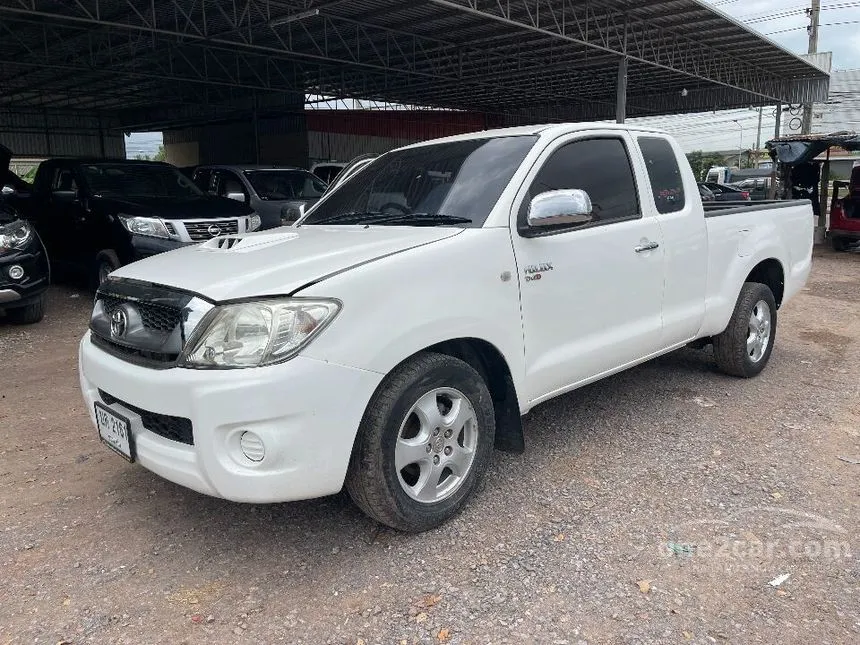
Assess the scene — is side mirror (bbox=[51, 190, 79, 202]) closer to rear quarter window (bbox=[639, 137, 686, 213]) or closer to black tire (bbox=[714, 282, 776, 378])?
rear quarter window (bbox=[639, 137, 686, 213])

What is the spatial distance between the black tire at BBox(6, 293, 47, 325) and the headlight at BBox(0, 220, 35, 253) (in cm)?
66

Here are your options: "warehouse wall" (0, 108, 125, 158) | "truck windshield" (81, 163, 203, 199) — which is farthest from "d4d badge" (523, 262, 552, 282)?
"warehouse wall" (0, 108, 125, 158)

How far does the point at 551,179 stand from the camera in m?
3.65

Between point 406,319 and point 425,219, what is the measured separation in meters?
0.82

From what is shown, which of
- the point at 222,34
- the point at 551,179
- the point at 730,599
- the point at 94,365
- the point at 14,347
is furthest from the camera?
the point at 222,34

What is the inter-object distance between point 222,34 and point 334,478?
13.9 metres

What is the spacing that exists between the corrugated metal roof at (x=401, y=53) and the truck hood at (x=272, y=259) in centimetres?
933

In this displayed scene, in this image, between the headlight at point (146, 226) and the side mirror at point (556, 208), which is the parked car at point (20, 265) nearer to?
the headlight at point (146, 226)

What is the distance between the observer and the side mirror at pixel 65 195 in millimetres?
8414

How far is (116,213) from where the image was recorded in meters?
7.72

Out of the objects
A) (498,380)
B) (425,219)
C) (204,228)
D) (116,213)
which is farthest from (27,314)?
(498,380)

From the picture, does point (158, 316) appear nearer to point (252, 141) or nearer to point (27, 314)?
point (27, 314)

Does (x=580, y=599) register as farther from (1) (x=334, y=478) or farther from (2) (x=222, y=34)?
(2) (x=222, y=34)

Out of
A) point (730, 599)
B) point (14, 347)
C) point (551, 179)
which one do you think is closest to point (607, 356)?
point (551, 179)
